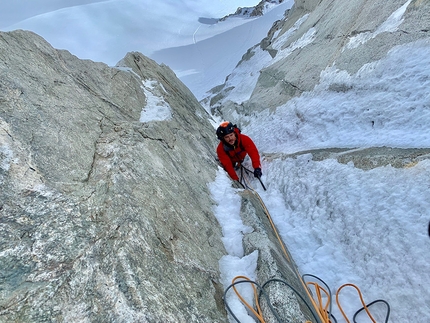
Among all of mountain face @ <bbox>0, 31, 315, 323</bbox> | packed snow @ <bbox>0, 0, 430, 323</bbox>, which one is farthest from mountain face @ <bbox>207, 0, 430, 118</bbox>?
mountain face @ <bbox>0, 31, 315, 323</bbox>

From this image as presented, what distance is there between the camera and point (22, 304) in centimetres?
248

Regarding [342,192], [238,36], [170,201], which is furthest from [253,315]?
[238,36]

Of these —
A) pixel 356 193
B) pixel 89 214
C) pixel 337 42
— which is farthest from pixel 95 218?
pixel 337 42

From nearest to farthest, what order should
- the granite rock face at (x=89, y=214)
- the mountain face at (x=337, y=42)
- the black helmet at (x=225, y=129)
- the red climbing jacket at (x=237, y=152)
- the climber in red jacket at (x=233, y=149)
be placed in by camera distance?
1. the granite rock face at (x=89, y=214)
2. the mountain face at (x=337, y=42)
3. the black helmet at (x=225, y=129)
4. the climber in red jacket at (x=233, y=149)
5. the red climbing jacket at (x=237, y=152)

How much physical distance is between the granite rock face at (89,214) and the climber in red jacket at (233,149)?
1851 millimetres

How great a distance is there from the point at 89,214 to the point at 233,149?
16.5ft

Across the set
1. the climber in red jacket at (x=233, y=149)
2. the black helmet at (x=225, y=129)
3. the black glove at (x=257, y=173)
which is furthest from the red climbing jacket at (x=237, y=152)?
the black helmet at (x=225, y=129)

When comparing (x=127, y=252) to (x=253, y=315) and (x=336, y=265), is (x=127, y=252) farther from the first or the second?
(x=336, y=265)

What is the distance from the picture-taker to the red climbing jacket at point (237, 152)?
7.68 m

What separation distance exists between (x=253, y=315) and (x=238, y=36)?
4624 cm

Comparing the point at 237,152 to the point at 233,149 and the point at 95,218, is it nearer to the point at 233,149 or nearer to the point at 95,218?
the point at 233,149

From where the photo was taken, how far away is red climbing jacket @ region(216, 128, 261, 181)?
768 centimetres

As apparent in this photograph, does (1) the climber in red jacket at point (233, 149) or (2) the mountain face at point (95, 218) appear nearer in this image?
(2) the mountain face at point (95, 218)

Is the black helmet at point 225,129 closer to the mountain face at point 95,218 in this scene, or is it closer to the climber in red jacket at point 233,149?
the climber in red jacket at point 233,149
